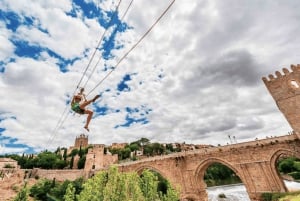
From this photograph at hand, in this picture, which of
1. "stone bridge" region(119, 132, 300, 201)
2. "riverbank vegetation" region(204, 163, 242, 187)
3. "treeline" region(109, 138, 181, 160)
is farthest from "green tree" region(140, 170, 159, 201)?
"treeline" region(109, 138, 181, 160)

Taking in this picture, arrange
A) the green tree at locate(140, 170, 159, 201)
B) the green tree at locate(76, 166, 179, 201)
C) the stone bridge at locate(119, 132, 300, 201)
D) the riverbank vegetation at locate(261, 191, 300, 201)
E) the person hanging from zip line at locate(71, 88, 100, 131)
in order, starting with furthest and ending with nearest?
the stone bridge at locate(119, 132, 300, 201), the riverbank vegetation at locate(261, 191, 300, 201), the green tree at locate(140, 170, 159, 201), the green tree at locate(76, 166, 179, 201), the person hanging from zip line at locate(71, 88, 100, 131)

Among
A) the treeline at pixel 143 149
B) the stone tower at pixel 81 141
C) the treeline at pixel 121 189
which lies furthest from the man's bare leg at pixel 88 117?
the stone tower at pixel 81 141

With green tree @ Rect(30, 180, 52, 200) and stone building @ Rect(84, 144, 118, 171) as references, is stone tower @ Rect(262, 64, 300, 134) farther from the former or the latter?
stone building @ Rect(84, 144, 118, 171)

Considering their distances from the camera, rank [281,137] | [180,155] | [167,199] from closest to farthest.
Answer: [167,199] < [281,137] < [180,155]

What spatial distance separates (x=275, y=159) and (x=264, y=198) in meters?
3.42

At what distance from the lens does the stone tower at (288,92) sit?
12.4 m

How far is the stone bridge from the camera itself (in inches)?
535

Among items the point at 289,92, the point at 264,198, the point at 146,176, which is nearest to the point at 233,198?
the point at 264,198

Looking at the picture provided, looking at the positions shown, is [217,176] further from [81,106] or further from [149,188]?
[81,106]

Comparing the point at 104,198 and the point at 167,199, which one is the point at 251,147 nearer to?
the point at 167,199

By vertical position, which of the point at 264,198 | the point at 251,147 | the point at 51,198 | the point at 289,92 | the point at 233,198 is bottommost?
the point at 233,198

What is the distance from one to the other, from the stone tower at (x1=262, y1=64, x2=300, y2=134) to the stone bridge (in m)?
1.42

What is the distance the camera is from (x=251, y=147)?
15195mm

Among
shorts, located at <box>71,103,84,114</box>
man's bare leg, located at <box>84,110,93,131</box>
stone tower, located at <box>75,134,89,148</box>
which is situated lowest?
man's bare leg, located at <box>84,110,93,131</box>
